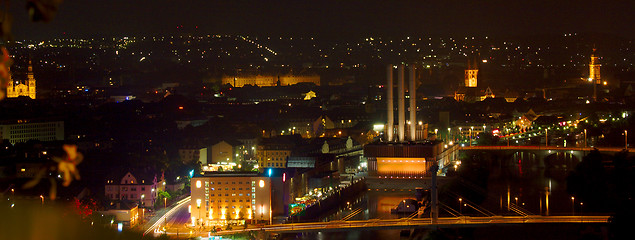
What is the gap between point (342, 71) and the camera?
3631 cm

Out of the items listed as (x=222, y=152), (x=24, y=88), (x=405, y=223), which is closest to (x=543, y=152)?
(x=222, y=152)

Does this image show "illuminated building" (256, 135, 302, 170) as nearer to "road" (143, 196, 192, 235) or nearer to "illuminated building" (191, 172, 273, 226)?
"road" (143, 196, 192, 235)

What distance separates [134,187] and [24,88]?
1726 centimetres

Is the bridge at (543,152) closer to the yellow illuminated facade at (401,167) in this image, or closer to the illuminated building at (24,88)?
the yellow illuminated facade at (401,167)

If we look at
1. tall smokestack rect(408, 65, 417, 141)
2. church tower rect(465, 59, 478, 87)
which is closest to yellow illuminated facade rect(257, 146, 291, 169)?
tall smokestack rect(408, 65, 417, 141)

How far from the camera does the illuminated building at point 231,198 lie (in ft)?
26.8

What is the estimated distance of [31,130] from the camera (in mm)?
17219

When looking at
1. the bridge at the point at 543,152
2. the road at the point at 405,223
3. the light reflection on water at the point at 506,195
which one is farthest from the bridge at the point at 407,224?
the bridge at the point at 543,152

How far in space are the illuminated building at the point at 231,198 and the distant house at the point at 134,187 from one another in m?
1.11

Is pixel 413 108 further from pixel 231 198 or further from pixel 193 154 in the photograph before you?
pixel 231 198

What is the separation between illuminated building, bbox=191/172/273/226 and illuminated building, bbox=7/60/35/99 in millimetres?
17980

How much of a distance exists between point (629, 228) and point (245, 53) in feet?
109

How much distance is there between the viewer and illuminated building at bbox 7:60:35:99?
25.1 meters

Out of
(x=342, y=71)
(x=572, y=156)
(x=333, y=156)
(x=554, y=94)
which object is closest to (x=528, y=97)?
(x=554, y=94)
